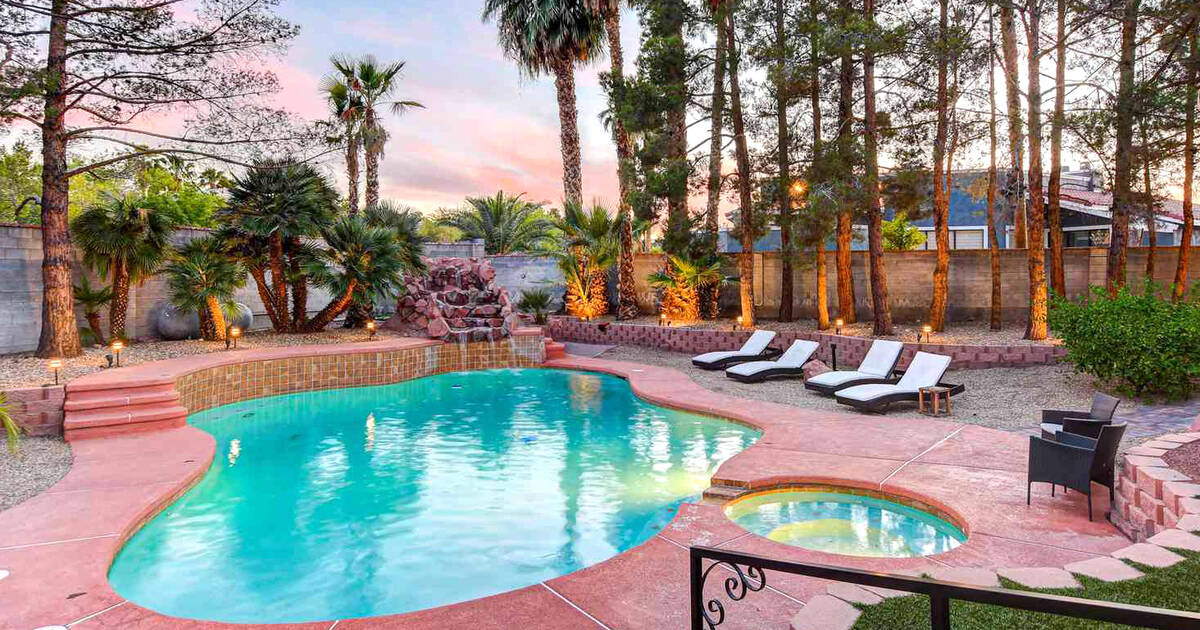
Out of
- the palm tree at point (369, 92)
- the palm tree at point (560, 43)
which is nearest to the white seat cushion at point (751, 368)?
A: the palm tree at point (560, 43)

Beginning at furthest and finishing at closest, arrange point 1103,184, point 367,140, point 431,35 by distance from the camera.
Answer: point 431,35 → point 367,140 → point 1103,184

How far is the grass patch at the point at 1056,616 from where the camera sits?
3.06 meters

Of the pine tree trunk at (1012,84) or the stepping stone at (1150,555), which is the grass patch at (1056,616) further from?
the pine tree trunk at (1012,84)

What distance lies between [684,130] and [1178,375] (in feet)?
38.3

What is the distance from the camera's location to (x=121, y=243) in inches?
472

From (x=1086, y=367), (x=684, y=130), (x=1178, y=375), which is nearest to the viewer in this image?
(x=1178, y=375)

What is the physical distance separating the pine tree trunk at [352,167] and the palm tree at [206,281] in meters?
5.24

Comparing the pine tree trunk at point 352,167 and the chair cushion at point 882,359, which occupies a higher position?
the pine tree trunk at point 352,167

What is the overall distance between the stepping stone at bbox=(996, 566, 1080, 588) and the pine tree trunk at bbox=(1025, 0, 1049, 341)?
9862 millimetres

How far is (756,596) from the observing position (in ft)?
12.5

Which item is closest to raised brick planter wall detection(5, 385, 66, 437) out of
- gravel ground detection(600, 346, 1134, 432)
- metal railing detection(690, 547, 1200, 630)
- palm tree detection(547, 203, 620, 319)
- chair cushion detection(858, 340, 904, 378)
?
metal railing detection(690, 547, 1200, 630)

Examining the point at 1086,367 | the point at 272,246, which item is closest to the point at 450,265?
the point at 272,246

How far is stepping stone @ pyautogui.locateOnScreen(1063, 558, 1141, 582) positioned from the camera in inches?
135

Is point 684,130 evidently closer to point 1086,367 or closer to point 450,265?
point 450,265
